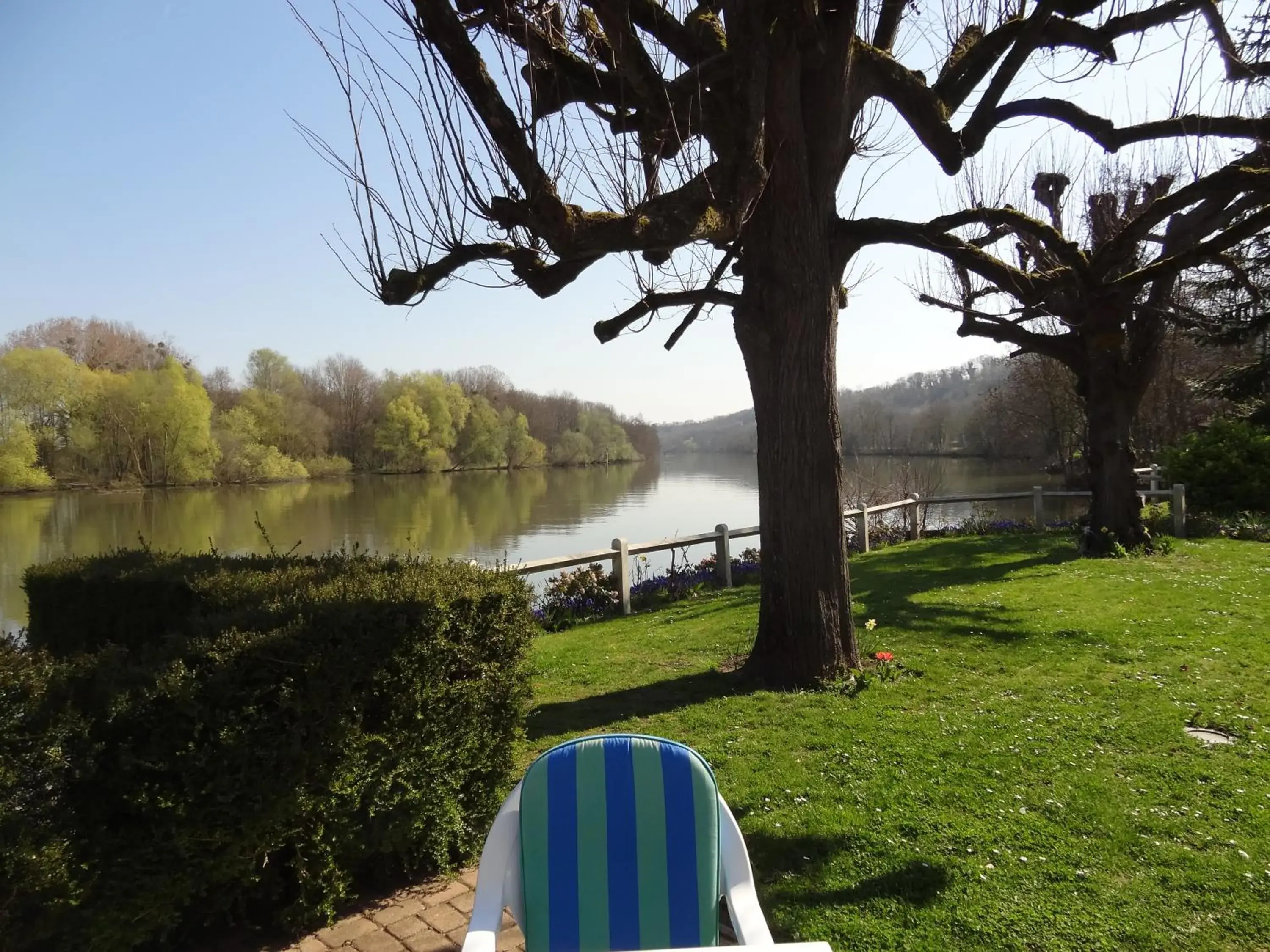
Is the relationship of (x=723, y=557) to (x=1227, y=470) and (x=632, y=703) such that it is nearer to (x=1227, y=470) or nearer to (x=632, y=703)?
(x=632, y=703)

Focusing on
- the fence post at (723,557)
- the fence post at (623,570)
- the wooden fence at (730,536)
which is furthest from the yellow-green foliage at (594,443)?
the fence post at (623,570)

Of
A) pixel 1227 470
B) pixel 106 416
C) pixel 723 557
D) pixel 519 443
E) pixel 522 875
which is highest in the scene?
pixel 106 416

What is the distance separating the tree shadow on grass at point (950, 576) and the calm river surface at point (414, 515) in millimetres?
5346

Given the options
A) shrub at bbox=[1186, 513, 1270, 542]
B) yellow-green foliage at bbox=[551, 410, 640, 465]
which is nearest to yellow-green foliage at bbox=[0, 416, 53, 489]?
yellow-green foliage at bbox=[551, 410, 640, 465]

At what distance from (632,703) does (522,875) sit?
3.79 meters

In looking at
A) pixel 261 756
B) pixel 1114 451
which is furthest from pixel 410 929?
pixel 1114 451

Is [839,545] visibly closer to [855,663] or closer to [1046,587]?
[855,663]

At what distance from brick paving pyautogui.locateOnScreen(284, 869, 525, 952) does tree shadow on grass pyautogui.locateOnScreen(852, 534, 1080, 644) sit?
5.38 m

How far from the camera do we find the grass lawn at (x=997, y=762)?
113 inches

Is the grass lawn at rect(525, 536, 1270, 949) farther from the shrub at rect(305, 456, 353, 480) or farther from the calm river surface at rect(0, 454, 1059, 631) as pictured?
the shrub at rect(305, 456, 353, 480)

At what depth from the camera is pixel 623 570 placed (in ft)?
34.3

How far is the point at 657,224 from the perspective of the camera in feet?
14.4

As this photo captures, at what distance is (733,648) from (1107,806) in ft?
12.8

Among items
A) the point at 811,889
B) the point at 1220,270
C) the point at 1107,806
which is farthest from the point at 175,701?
the point at 1220,270
